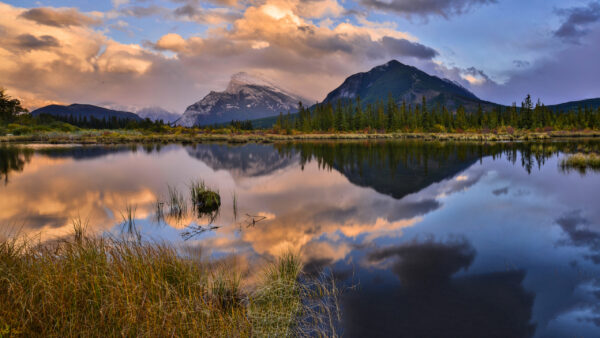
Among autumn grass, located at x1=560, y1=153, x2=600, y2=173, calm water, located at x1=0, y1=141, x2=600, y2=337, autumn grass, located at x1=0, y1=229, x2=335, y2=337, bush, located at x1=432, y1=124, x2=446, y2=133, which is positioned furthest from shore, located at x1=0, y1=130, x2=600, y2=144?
autumn grass, located at x1=0, y1=229, x2=335, y2=337

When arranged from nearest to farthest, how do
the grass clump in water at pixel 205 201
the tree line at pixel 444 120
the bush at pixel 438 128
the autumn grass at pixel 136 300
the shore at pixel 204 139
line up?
the autumn grass at pixel 136 300
the grass clump in water at pixel 205 201
the shore at pixel 204 139
the tree line at pixel 444 120
the bush at pixel 438 128

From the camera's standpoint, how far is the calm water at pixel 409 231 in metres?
6.25

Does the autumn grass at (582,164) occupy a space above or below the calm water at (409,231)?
above

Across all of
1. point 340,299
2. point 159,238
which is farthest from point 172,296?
point 159,238

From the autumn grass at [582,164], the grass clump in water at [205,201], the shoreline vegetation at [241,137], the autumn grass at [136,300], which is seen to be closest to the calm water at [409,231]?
the grass clump in water at [205,201]

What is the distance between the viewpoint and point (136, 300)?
527 centimetres

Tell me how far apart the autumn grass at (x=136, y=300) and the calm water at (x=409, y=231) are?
1.35m

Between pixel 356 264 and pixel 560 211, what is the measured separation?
11.7m

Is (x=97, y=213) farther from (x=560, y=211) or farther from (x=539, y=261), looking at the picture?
(x=560, y=211)

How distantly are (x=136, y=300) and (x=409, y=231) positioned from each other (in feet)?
31.1

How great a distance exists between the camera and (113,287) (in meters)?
5.14

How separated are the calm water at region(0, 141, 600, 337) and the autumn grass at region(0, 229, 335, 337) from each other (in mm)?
1348

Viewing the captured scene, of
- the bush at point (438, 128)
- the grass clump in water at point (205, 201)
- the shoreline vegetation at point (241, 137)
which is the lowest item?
the grass clump in water at point (205, 201)

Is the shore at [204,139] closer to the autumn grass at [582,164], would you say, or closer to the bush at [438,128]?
the bush at [438,128]
